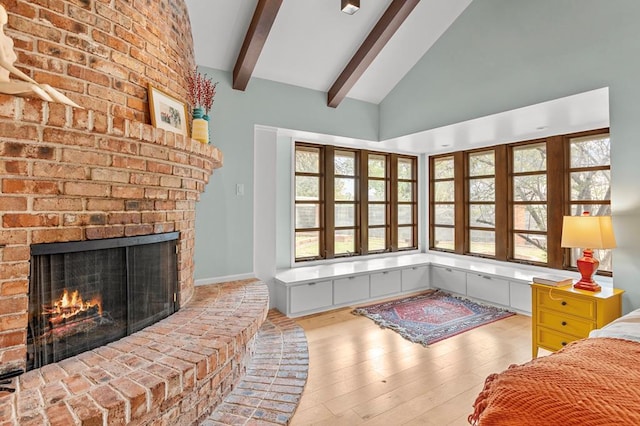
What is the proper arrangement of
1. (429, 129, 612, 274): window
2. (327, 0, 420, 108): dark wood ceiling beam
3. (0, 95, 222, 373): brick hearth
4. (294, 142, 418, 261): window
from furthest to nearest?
1. (294, 142, 418, 261): window
2. (429, 129, 612, 274): window
3. (327, 0, 420, 108): dark wood ceiling beam
4. (0, 95, 222, 373): brick hearth

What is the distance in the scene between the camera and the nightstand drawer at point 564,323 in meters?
2.63

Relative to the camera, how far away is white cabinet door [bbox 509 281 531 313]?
3867 millimetres

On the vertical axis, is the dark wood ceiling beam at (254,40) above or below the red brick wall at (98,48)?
above

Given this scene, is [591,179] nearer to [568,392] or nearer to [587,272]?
[587,272]

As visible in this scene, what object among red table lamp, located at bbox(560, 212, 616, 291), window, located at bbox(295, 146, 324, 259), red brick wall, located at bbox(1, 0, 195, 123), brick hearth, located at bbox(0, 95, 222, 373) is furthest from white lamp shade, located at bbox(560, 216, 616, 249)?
red brick wall, located at bbox(1, 0, 195, 123)

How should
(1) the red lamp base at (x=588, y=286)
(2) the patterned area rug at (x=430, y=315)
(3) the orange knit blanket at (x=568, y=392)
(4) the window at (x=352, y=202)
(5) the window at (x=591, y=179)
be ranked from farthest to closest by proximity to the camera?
(4) the window at (x=352, y=202) → (5) the window at (x=591, y=179) → (2) the patterned area rug at (x=430, y=315) → (1) the red lamp base at (x=588, y=286) → (3) the orange knit blanket at (x=568, y=392)

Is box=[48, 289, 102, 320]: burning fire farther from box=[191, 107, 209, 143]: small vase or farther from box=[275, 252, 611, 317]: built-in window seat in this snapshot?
box=[275, 252, 611, 317]: built-in window seat

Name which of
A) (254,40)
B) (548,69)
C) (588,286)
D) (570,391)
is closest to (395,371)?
(570,391)

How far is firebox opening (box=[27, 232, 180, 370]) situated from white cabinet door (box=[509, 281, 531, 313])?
3771 millimetres

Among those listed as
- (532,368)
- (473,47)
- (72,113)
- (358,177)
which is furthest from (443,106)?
(72,113)

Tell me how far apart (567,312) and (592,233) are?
2.22 ft

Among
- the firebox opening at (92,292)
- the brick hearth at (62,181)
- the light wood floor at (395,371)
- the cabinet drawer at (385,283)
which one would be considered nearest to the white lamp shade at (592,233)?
the light wood floor at (395,371)

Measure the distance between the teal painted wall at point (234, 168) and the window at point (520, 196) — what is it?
2.82 m

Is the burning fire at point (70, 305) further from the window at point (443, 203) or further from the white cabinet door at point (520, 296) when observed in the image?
the window at point (443, 203)
